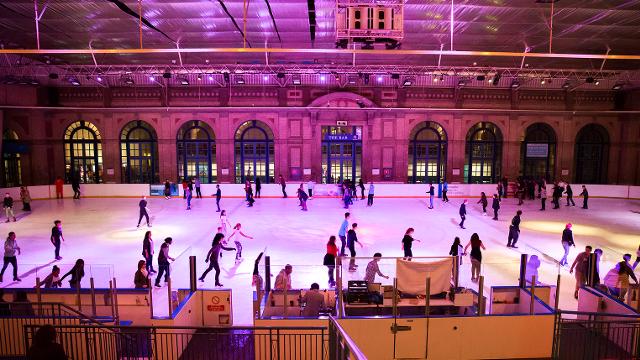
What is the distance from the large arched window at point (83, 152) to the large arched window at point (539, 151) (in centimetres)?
2755

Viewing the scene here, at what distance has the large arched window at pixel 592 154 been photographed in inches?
1057

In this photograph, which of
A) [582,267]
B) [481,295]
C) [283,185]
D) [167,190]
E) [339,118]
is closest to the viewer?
[481,295]

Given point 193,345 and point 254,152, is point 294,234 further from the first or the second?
point 254,152

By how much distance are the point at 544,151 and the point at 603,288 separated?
825 inches

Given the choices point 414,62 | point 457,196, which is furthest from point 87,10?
point 457,196

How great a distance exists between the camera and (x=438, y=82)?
25.4m

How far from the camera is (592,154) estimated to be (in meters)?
27.0

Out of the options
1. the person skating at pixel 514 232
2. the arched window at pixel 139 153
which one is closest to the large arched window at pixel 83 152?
the arched window at pixel 139 153

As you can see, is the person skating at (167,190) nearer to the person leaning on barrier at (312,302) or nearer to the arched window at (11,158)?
the arched window at (11,158)

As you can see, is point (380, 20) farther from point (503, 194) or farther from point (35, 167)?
point (35, 167)

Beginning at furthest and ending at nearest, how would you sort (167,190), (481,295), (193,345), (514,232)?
(167,190), (514,232), (193,345), (481,295)

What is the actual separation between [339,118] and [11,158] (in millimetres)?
19772

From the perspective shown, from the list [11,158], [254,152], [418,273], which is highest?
[254,152]

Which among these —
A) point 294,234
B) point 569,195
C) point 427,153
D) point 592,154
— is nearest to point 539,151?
point 592,154
